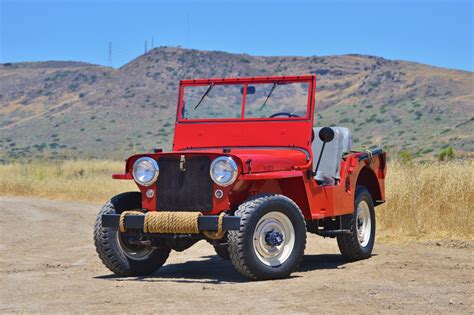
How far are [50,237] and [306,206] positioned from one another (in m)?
7.48

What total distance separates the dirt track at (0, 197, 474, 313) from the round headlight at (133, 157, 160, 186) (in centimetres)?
111

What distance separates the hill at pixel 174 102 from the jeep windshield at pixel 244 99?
40.9m

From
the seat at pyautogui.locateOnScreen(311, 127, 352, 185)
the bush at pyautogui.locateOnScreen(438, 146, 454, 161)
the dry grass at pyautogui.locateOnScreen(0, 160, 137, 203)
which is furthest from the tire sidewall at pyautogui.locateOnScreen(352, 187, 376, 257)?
the bush at pyautogui.locateOnScreen(438, 146, 454, 161)

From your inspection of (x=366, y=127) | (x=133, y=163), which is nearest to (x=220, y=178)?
(x=133, y=163)

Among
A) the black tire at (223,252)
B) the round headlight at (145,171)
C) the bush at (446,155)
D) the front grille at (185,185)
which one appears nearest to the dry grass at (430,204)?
the black tire at (223,252)

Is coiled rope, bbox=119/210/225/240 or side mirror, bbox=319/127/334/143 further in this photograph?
side mirror, bbox=319/127/334/143

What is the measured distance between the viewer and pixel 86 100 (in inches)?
3703

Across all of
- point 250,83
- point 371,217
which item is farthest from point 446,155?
point 250,83

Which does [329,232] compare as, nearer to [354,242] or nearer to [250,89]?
[354,242]

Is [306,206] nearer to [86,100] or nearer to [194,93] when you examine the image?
[194,93]

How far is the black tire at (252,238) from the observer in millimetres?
9633

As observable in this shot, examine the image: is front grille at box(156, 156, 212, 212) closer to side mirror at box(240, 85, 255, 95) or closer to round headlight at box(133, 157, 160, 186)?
round headlight at box(133, 157, 160, 186)

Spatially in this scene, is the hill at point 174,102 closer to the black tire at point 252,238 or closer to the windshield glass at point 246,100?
the windshield glass at point 246,100

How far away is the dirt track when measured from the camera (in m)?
8.12
